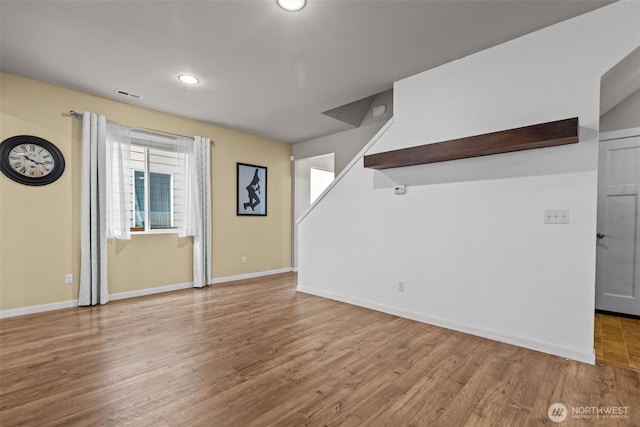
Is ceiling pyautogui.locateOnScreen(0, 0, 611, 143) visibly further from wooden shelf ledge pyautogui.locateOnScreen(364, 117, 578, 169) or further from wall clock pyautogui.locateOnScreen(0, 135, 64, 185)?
wooden shelf ledge pyautogui.locateOnScreen(364, 117, 578, 169)

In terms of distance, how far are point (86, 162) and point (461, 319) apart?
15.3 feet

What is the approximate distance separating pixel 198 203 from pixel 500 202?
410cm

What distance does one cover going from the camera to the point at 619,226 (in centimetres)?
346

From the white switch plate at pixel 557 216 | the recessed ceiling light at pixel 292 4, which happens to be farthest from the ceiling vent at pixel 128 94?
the white switch plate at pixel 557 216

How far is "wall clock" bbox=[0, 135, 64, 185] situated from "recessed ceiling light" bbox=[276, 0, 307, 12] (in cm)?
328

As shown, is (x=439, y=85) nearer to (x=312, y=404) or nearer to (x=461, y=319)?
(x=461, y=319)

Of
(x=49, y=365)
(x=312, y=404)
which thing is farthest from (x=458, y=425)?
(x=49, y=365)

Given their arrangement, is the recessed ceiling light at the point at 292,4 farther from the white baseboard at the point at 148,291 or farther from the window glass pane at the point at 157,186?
the white baseboard at the point at 148,291

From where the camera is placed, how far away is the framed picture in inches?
217

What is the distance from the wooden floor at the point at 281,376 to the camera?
5.58 feet

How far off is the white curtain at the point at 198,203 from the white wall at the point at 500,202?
2566 millimetres

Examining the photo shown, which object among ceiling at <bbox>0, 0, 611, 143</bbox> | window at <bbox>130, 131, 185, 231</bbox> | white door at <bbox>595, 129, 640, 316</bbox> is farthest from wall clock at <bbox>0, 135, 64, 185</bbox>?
white door at <bbox>595, 129, 640, 316</bbox>

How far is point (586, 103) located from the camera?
234 cm

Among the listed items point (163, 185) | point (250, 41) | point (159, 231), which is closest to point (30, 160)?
point (163, 185)
